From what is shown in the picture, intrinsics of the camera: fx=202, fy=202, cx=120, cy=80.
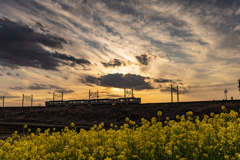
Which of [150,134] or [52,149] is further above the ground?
[150,134]

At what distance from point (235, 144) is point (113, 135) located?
3.73 metres

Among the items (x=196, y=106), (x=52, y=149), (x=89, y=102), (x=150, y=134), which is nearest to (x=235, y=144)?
(x=150, y=134)

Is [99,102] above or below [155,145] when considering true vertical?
above

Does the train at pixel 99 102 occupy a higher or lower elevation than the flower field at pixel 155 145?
higher

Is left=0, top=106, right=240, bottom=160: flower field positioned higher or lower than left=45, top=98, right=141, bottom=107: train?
lower

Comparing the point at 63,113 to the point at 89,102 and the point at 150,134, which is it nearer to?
the point at 89,102

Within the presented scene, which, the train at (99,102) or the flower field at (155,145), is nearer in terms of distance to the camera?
the flower field at (155,145)

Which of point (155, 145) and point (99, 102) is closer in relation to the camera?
point (155, 145)

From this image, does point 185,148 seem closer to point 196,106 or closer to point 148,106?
point 196,106

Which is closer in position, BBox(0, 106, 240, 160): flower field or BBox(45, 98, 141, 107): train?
BBox(0, 106, 240, 160): flower field

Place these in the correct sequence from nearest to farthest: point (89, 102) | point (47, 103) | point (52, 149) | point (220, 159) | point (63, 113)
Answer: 1. point (220, 159)
2. point (52, 149)
3. point (63, 113)
4. point (89, 102)
5. point (47, 103)

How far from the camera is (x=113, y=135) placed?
22.4 ft

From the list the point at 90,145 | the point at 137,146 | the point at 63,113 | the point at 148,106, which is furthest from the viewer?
the point at 63,113

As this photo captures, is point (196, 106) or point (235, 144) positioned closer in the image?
point (235, 144)
